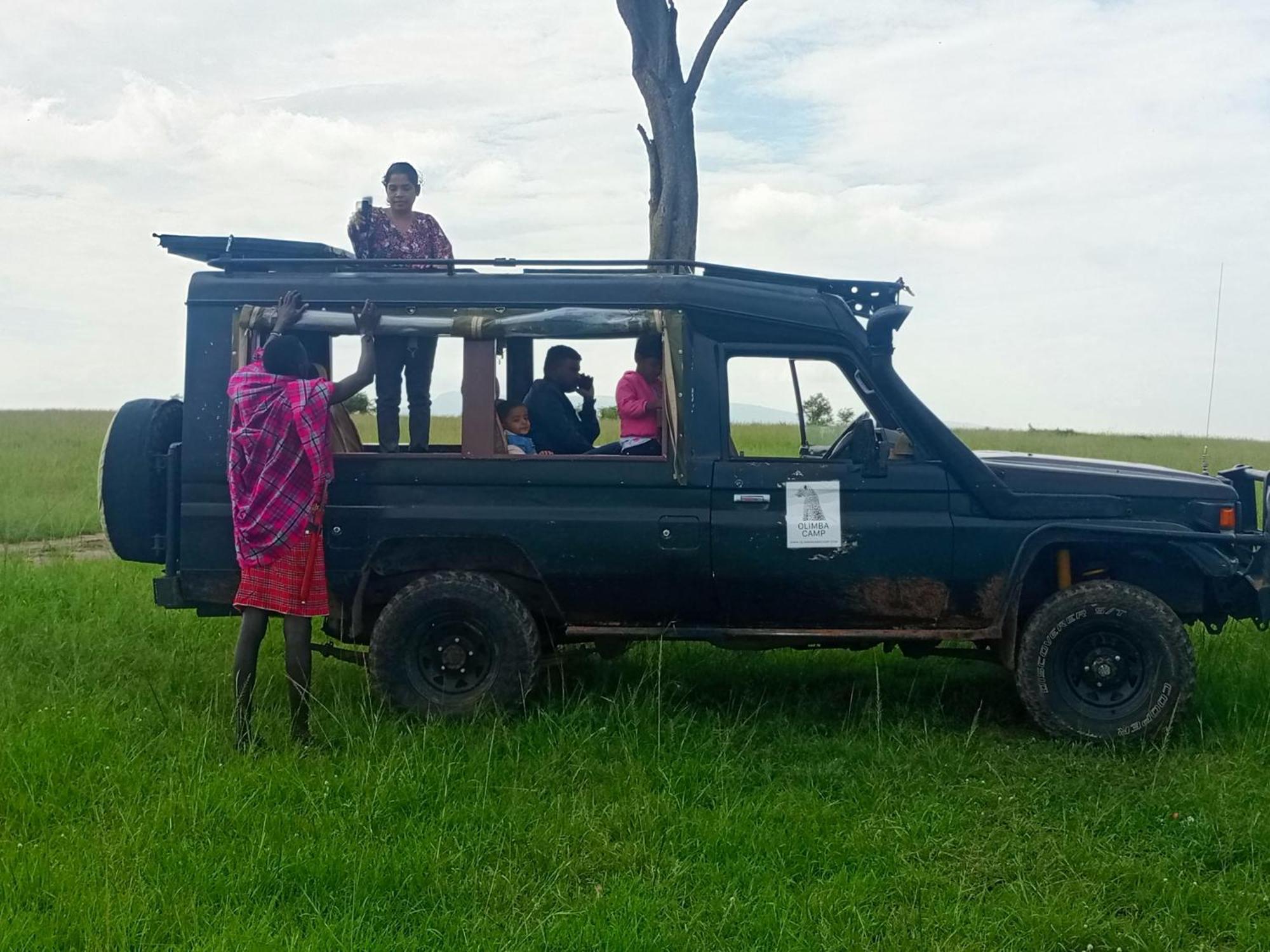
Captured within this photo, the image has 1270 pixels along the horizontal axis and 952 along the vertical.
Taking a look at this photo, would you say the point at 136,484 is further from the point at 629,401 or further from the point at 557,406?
the point at 629,401

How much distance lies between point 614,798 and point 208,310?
116 inches

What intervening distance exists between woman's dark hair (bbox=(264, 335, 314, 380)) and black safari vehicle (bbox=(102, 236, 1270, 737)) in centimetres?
27

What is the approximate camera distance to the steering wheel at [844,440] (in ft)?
18.5

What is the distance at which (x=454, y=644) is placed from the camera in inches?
226

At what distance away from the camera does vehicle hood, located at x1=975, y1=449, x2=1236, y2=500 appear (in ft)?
18.8

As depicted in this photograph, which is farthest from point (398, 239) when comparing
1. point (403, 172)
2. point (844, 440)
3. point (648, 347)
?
point (844, 440)

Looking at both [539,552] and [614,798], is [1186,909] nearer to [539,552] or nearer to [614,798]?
[614,798]

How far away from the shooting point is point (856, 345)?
5.75 m

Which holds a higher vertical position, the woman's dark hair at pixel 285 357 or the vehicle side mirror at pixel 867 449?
the woman's dark hair at pixel 285 357

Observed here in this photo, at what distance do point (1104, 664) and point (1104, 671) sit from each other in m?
0.03

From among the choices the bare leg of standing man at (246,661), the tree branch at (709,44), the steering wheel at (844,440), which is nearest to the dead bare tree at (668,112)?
the tree branch at (709,44)

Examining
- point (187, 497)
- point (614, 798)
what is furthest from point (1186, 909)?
point (187, 497)

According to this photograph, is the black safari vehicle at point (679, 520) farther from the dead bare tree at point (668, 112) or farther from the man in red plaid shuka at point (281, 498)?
the dead bare tree at point (668, 112)

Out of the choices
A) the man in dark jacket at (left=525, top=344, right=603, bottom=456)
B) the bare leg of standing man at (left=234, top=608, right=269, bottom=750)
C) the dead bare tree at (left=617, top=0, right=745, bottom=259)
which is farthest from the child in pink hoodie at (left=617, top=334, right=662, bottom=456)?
the dead bare tree at (left=617, top=0, right=745, bottom=259)
